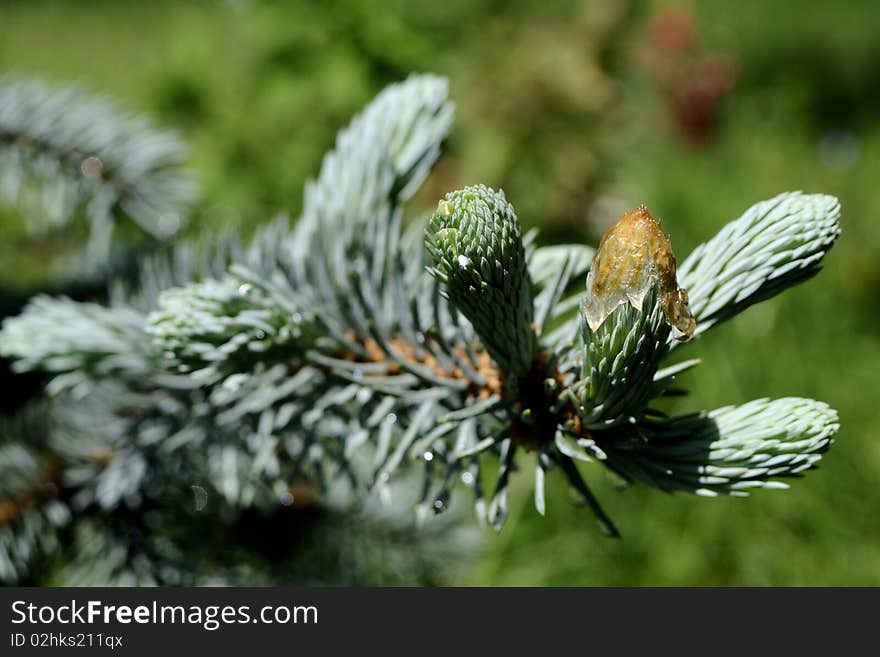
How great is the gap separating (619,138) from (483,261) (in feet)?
7.88

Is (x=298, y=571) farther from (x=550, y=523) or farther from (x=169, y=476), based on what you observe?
(x=550, y=523)

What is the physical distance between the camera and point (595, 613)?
1.74ft

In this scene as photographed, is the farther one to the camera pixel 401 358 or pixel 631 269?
pixel 401 358

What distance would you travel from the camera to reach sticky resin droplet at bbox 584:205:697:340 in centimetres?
33

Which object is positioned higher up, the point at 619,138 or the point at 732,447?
the point at 619,138

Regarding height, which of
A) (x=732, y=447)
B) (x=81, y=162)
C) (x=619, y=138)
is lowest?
(x=732, y=447)

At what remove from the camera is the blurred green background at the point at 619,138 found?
1.69 meters

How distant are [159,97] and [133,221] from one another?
1527mm

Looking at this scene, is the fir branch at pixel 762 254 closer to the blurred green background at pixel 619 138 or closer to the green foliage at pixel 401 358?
the green foliage at pixel 401 358

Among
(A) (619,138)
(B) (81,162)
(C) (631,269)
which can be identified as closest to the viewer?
(C) (631,269)

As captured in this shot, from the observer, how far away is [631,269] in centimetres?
33

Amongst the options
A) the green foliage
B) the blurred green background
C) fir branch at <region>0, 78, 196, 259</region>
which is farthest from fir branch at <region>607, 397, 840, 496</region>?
the blurred green background

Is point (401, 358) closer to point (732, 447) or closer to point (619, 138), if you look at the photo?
point (732, 447)

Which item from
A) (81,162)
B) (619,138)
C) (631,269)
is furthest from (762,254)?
(619,138)
